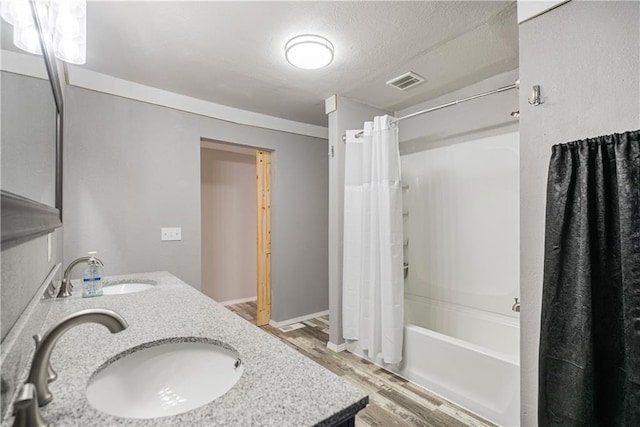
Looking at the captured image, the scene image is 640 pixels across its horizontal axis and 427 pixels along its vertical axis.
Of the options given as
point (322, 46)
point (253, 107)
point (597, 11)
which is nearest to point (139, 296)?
point (322, 46)

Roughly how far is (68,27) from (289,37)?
1120mm

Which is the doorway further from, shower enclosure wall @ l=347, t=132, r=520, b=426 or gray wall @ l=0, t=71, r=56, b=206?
gray wall @ l=0, t=71, r=56, b=206

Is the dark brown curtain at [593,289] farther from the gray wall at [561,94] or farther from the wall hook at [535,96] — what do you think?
the wall hook at [535,96]

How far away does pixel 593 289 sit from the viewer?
116cm

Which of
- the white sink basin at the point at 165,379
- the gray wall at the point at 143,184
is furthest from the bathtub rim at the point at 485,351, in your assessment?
the gray wall at the point at 143,184

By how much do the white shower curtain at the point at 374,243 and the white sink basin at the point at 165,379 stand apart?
1.64 metres

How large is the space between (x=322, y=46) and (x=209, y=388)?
1.93m

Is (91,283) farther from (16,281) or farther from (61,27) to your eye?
(61,27)

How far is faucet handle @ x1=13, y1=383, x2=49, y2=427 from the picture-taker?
46cm

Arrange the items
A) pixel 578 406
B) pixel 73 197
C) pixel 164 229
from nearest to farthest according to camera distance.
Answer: pixel 578 406 → pixel 73 197 → pixel 164 229

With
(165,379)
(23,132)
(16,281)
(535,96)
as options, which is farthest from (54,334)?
(535,96)

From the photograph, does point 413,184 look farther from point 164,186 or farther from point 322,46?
point 164,186

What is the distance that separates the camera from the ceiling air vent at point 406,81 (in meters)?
2.41

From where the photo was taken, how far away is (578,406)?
1125 millimetres
